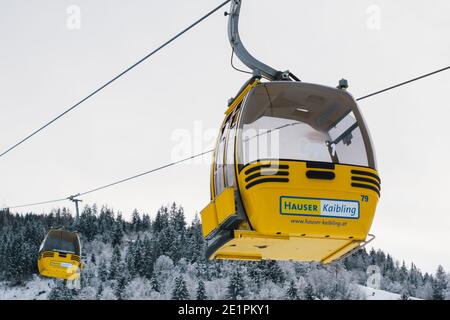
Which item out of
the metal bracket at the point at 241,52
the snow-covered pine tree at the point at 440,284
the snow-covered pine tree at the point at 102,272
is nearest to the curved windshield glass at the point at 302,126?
the metal bracket at the point at 241,52

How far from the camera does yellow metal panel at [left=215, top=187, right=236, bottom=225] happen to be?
8.00 metres

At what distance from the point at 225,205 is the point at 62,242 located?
49.3 ft

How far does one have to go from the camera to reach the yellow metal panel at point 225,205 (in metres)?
8.00

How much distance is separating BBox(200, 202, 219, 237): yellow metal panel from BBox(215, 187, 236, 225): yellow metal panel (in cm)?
15

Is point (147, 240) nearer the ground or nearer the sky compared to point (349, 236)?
nearer the sky

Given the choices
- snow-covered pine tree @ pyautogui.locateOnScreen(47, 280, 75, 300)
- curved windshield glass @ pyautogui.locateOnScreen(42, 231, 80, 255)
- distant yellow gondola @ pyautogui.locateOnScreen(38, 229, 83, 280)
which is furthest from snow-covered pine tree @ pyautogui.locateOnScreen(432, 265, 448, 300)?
distant yellow gondola @ pyautogui.locateOnScreen(38, 229, 83, 280)

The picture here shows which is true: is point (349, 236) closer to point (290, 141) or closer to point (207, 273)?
point (290, 141)

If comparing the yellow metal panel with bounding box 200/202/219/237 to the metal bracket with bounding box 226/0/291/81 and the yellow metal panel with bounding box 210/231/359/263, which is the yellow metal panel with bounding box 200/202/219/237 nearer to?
the yellow metal panel with bounding box 210/231/359/263

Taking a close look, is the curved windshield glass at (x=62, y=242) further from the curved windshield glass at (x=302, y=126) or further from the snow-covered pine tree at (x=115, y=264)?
the snow-covered pine tree at (x=115, y=264)

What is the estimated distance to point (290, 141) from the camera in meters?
8.16

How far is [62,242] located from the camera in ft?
72.9
